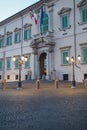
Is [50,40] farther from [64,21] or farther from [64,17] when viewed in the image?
[64,17]

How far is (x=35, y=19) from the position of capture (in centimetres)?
3303

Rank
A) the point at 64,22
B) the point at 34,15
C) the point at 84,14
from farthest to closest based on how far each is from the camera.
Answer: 1. the point at 34,15
2. the point at 64,22
3. the point at 84,14

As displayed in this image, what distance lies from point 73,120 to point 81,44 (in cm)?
2100

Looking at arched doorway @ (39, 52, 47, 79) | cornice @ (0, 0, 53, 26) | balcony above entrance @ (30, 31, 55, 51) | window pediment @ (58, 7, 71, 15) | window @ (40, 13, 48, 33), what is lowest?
arched doorway @ (39, 52, 47, 79)

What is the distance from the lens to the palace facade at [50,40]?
90.8 ft

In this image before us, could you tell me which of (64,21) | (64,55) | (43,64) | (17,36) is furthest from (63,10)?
(17,36)

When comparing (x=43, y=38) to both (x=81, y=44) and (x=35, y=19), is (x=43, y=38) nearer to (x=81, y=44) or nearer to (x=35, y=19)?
(x=35, y=19)

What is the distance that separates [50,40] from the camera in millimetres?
30812

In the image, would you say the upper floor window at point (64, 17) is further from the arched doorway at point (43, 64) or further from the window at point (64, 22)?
the arched doorway at point (43, 64)

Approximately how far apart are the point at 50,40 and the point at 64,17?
3375 mm

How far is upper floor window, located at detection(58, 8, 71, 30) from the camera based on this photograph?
2933cm

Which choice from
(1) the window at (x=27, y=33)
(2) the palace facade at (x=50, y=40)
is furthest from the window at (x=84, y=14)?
(1) the window at (x=27, y=33)

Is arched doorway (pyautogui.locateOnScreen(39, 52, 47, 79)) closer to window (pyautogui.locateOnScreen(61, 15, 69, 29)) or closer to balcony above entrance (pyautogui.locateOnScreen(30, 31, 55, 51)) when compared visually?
balcony above entrance (pyautogui.locateOnScreen(30, 31, 55, 51))

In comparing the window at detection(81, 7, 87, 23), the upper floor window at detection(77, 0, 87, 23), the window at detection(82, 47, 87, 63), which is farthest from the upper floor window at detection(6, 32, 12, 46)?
the window at detection(82, 47, 87, 63)
